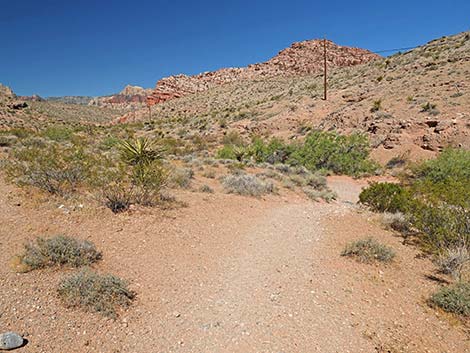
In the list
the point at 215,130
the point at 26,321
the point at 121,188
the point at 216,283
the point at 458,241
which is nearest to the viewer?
the point at 26,321

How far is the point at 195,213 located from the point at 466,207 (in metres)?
5.73

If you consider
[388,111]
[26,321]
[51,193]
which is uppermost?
[388,111]

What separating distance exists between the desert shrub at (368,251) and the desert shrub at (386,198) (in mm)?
2731

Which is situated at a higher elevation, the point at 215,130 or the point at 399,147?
the point at 215,130

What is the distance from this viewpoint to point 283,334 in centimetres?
368

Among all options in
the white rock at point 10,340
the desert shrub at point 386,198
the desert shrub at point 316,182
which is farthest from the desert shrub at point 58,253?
the desert shrub at point 316,182

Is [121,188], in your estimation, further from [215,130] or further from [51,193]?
[215,130]

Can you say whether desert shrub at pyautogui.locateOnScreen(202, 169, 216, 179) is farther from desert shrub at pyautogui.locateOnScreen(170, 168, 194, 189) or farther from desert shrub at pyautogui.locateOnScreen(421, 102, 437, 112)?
desert shrub at pyautogui.locateOnScreen(421, 102, 437, 112)

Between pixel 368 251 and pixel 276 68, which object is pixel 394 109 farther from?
pixel 276 68

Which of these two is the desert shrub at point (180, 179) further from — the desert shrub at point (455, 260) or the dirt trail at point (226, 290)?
the desert shrub at point (455, 260)

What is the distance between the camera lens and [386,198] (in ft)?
28.9

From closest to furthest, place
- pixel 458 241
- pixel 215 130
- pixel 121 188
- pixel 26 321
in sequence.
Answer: pixel 26 321 → pixel 458 241 → pixel 121 188 → pixel 215 130

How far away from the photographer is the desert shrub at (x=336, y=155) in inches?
640

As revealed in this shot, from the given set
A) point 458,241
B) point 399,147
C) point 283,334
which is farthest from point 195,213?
point 399,147
